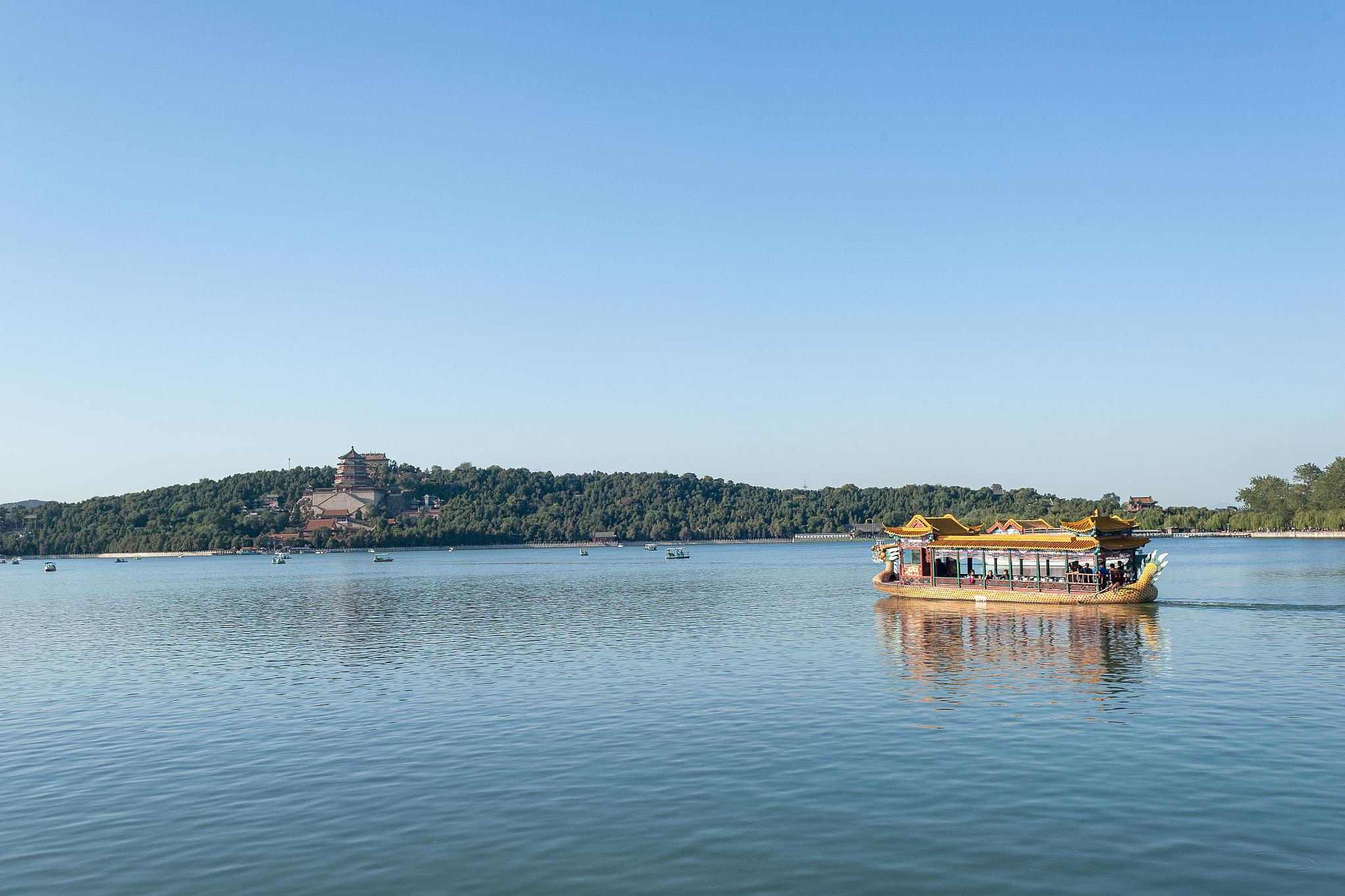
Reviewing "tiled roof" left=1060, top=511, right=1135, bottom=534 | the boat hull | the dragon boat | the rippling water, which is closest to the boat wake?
the boat hull

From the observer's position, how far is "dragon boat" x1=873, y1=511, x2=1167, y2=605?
2717 inches

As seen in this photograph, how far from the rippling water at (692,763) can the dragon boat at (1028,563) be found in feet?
32.7

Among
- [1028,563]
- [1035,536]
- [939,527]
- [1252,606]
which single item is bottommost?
[1252,606]

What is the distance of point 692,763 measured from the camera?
25484 millimetres

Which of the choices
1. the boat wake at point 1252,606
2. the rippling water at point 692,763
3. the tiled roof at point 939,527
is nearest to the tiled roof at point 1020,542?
the tiled roof at point 939,527

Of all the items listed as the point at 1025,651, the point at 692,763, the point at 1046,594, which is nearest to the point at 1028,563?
the point at 1046,594

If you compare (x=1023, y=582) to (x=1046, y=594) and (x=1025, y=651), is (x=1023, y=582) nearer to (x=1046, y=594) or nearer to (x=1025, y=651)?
(x=1046, y=594)

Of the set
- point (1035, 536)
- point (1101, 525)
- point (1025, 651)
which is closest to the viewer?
point (1025, 651)

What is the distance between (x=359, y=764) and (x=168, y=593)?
10712 cm

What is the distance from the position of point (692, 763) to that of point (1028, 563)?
183 ft

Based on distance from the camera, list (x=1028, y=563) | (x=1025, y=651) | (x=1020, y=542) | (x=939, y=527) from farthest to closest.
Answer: (x=939, y=527) → (x=1028, y=563) → (x=1020, y=542) → (x=1025, y=651)

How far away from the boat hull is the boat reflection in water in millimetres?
554

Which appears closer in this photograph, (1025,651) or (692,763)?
(692,763)

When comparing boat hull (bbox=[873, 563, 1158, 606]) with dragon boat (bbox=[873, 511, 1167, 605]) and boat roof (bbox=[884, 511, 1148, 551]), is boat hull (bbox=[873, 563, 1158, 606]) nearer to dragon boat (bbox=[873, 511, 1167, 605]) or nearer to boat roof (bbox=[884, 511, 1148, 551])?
dragon boat (bbox=[873, 511, 1167, 605])
